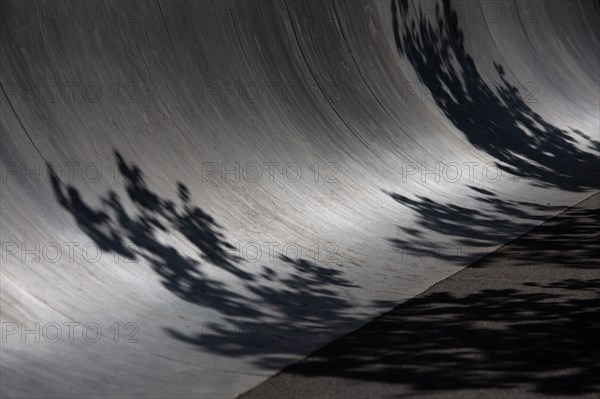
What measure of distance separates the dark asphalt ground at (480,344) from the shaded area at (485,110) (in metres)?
4.97

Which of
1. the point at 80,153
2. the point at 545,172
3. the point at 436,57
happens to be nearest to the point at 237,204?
the point at 80,153

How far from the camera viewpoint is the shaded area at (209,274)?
270 inches

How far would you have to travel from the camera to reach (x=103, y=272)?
7.15 meters

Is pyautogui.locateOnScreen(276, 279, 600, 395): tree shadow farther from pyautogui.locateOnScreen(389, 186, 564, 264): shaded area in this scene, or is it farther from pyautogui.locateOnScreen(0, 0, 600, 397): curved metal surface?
pyautogui.locateOnScreen(389, 186, 564, 264): shaded area

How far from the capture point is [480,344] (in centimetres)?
648

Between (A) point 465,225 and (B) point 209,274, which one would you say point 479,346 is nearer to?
(B) point 209,274

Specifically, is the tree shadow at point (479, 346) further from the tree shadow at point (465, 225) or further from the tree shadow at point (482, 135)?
the tree shadow at point (482, 135)

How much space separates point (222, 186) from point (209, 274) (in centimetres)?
151

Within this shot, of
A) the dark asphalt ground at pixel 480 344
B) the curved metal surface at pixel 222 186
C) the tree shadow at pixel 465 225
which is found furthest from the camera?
the tree shadow at pixel 465 225

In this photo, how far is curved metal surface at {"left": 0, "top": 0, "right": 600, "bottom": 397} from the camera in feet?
21.3

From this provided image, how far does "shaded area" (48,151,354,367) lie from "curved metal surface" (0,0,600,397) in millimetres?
19

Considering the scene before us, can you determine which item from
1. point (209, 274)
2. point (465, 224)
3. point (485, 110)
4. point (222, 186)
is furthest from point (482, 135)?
point (209, 274)

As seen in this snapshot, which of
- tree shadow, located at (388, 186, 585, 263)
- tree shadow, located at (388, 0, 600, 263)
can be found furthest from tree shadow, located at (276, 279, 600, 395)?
tree shadow, located at (388, 0, 600, 263)

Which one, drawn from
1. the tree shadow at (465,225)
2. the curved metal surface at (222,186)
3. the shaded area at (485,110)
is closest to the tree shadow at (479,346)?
the curved metal surface at (222,186)
